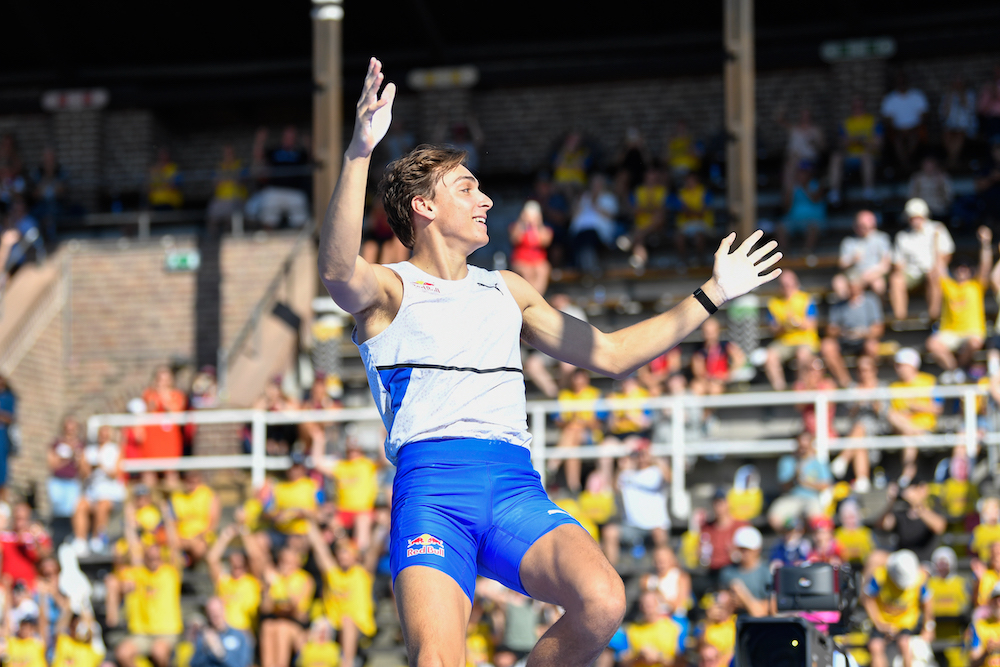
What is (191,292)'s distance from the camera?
59.9 ft

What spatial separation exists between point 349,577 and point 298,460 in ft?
5.52

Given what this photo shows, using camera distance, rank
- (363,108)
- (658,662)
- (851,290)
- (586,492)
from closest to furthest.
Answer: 1. (363,108)
2. (658,662)
3. (586,492)
4. (851,290)

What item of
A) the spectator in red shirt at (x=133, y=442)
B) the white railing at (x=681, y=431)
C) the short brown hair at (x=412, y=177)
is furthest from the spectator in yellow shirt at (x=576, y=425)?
the short brown hair at (x=412, y=177)

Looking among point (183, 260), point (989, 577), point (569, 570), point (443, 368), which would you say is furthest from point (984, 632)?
point (183, 260)

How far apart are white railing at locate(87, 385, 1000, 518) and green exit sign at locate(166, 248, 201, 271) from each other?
4.56 m

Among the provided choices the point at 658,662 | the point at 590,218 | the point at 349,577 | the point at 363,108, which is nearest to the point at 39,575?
the point at 349,577

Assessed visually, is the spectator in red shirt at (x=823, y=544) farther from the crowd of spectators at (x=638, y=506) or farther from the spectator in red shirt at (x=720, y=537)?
the spectator in red shirt at (x=720, y=537)

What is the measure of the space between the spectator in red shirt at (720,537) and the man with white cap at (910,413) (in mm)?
1544

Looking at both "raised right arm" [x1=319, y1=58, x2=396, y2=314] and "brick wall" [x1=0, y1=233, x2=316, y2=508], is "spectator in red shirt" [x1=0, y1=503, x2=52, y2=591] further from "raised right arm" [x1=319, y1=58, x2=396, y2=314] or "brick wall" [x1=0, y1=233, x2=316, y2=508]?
"raised right arm" [x1=319, y1=58, x2=396, y2=314]

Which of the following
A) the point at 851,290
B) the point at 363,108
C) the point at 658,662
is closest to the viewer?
the point at 363,108

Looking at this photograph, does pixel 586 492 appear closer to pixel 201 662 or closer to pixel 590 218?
pixel 201 662

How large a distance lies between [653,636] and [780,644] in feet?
15.2

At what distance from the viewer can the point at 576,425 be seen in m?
13.0

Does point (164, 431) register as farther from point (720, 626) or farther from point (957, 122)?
point (957, 122)
